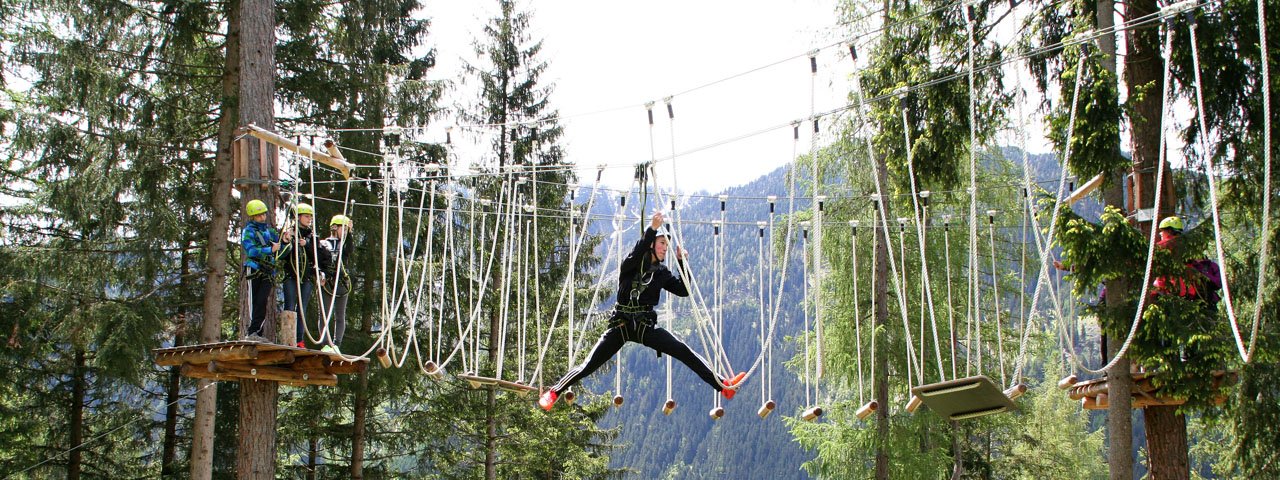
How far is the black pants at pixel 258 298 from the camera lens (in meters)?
5.92

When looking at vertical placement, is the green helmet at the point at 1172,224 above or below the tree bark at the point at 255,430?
above

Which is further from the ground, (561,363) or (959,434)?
(561,363)

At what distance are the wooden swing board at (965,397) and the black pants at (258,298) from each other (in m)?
3.88

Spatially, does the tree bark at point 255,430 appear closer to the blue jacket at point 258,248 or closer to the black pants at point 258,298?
the black pants at point 258,298

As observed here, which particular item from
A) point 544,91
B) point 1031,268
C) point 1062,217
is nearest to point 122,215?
point 544,91

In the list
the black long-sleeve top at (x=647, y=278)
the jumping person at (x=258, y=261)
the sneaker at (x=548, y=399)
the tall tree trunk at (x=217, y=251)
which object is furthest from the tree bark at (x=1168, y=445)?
the tall tree trunk at (x=217, y=251)

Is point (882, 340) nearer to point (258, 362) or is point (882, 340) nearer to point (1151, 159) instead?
point (1151, 159)

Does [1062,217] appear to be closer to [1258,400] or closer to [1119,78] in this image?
[1119,78]

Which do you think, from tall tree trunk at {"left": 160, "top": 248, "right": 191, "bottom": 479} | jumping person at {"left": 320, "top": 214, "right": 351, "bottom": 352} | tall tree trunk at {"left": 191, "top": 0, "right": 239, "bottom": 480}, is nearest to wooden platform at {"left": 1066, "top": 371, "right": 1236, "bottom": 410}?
jumping person at {"left": 320, "top": 214, "right": 351, "bottom": 352}

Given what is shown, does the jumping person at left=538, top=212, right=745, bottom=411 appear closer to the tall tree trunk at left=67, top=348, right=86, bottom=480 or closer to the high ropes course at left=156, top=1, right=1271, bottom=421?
the high ropes course at left=156, top=1, right=1271, bottom=421

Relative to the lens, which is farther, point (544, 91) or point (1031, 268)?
point (1031, 268)

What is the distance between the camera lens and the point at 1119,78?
5.98 metres

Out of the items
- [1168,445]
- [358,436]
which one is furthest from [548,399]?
[358,436]

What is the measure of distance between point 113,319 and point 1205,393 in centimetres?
786
